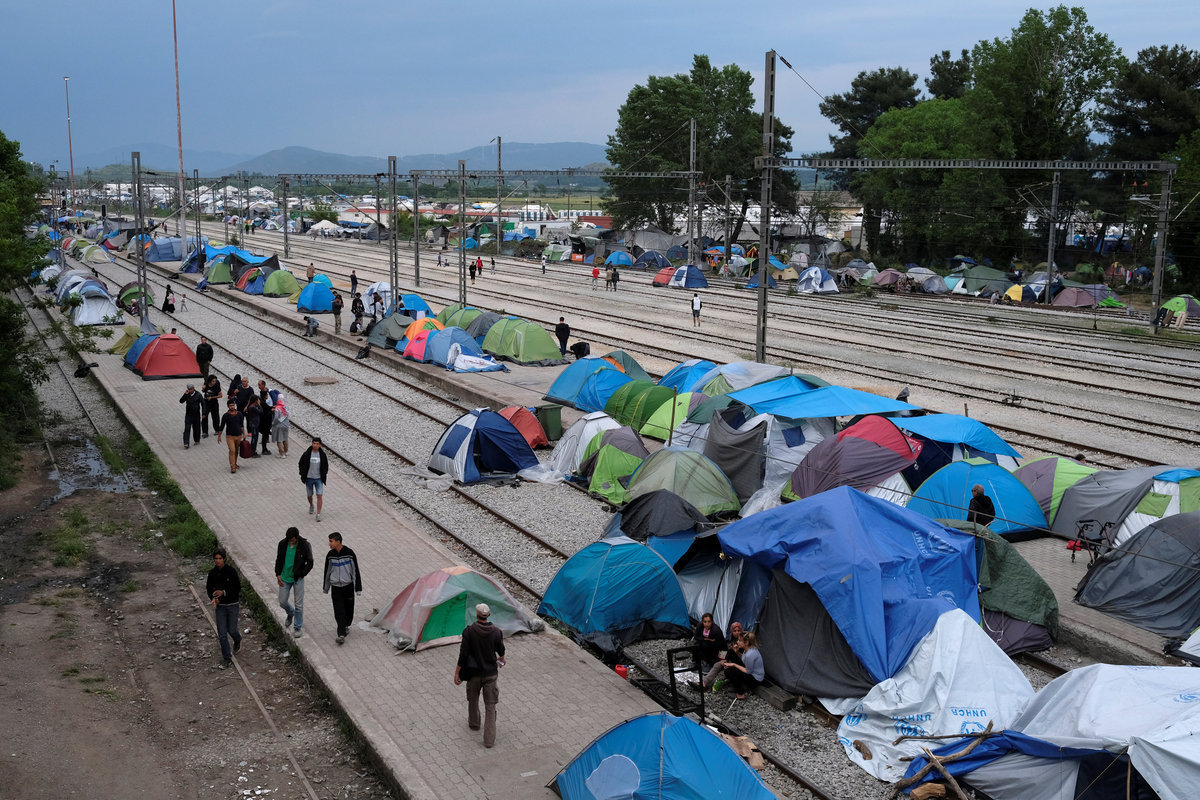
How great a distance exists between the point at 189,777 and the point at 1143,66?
69427mm

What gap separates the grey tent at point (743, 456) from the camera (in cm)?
1839

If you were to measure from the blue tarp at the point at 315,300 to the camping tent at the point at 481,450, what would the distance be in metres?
25.2

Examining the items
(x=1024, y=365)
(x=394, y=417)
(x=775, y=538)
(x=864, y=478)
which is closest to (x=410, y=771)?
(x=775, y=538)

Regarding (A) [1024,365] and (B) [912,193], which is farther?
(B) [912,193]

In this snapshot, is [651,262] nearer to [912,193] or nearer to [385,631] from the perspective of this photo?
[912,193]

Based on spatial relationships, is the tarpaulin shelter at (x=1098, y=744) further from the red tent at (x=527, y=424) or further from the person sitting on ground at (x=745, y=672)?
the red tent at (x=527, y=424)

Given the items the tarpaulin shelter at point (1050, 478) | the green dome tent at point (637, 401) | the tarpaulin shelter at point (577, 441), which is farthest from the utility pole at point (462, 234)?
the tarpaulin shelter at point (1050, 478)

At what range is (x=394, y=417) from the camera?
25797 mm

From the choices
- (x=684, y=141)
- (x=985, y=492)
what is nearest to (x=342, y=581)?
(x=985, y=492)

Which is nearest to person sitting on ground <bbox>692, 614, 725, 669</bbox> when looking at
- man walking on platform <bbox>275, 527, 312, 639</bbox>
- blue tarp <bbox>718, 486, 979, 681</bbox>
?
blue tarp <bbox>718, 486, 979, 681</bbox>

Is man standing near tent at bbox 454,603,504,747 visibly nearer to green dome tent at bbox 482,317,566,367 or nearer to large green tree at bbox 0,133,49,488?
large green tree at bbox 0,133,49,488

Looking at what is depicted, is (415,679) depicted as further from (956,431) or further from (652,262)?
(652,262)

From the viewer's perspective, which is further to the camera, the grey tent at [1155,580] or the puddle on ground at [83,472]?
the puddle on ground at [83,472]

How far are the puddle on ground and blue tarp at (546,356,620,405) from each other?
32.6ft
